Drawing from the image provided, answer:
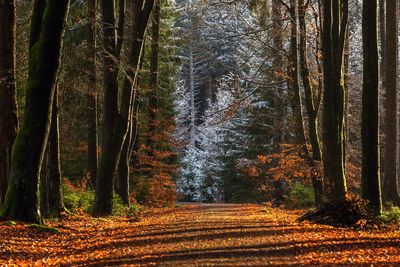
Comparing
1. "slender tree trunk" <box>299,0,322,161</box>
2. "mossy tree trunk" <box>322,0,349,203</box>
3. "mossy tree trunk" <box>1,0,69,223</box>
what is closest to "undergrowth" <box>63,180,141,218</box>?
"mossy tree trunk" <box>1,0,69,223</box>

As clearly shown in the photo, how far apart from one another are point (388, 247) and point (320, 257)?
5.94 feet

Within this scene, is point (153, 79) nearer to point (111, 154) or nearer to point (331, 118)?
point (111, 154)

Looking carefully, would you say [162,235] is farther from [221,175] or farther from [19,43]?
[221,175]

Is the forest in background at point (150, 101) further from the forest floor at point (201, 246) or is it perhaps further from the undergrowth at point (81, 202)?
the forest floor at point (201, 246)

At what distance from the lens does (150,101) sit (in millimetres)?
27812

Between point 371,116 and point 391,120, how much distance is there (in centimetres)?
669

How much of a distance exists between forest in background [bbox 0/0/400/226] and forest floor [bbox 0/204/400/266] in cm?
117

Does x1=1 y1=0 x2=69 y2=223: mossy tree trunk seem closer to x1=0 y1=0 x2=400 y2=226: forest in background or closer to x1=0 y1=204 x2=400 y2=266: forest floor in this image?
x1=0 y1=0 x2=400 y2=226: forest in background

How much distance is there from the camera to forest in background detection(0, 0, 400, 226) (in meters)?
10.4

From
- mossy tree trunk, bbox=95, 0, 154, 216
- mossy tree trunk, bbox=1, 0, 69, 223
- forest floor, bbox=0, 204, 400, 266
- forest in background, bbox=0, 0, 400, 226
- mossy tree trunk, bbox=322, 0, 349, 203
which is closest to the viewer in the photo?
forest floor, bbox=0, 204, 400, 266

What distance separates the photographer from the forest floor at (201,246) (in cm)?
741

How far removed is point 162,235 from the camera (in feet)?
34.1

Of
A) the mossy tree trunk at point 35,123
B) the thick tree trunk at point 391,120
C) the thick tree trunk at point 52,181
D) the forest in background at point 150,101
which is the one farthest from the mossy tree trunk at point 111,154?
the thick tree trunk at point 391,120

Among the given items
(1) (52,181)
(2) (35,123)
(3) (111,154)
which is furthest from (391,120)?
(2) (35,123)
